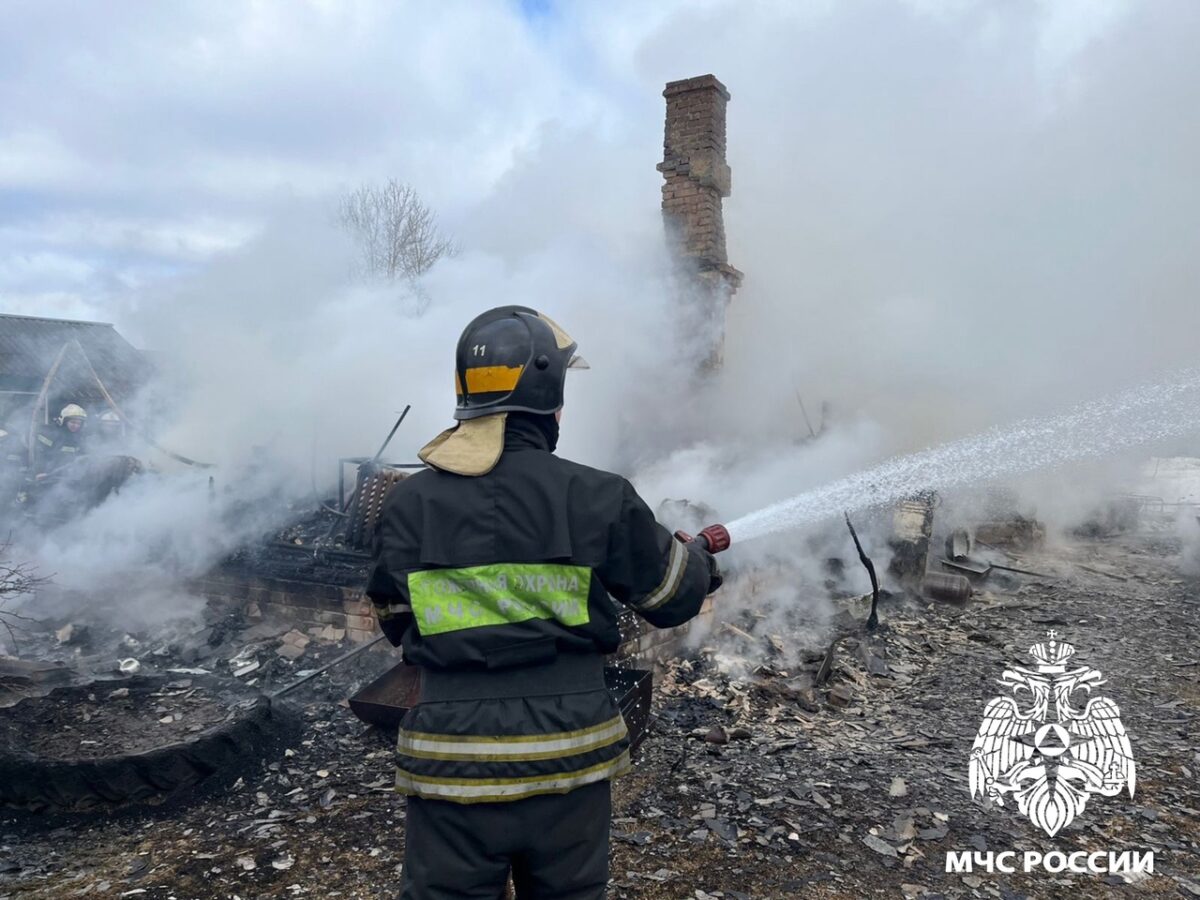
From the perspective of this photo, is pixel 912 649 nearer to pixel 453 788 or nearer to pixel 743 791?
pixel 743 791

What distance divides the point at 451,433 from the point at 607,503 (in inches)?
21.7

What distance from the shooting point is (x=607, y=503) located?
87.6 inches

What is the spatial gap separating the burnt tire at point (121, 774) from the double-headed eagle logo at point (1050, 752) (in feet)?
13.2

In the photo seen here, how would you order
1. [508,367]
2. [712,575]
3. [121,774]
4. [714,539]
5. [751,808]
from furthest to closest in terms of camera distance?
[751,808], [121,774], [714,539], [712,575], [508,367]

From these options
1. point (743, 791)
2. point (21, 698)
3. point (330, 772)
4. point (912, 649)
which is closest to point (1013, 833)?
point (743, 791)

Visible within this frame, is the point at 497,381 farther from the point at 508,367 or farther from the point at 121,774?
the point at 121,774

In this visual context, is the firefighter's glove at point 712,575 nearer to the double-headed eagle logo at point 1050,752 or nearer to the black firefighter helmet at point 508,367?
the black firefighter helmet at point 508,367

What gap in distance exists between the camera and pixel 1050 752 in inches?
183

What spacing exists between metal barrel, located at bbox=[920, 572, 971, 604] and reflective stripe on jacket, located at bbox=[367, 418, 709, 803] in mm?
6892

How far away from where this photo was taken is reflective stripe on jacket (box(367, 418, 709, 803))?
2.12 metres

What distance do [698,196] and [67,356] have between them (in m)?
13.7

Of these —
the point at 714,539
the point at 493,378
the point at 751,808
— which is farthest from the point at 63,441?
the point at 714,539

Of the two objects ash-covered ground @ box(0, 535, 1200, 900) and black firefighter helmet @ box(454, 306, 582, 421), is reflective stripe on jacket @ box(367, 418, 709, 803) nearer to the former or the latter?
black firefighter helmet @ box(454, 306, 582, 421)

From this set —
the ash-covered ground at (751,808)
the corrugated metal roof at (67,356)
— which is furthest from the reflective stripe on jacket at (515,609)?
the corrugated metal roof at (67,356)
